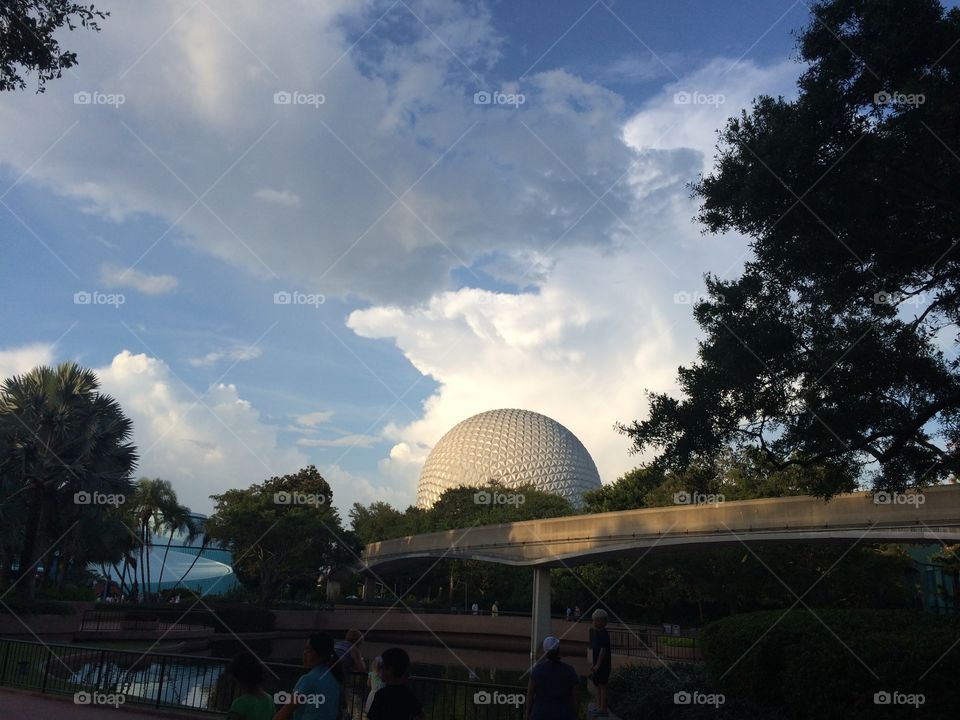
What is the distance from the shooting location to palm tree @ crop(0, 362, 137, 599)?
25375 mm

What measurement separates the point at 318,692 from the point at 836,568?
3149 cm

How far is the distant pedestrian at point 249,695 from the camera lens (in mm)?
5094

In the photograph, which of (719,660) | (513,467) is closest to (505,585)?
(513,467)

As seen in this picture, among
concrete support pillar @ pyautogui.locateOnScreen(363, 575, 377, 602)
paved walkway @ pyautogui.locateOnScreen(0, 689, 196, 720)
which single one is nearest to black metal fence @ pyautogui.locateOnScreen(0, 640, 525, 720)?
paved walkway @ pyautogui.locateOnScreen(0, 689, 196, 720)

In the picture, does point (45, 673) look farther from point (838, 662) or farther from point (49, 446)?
point (49, 446)

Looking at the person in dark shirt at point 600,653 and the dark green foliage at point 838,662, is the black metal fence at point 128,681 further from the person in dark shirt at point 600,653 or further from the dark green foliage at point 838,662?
the dark green foliage at point 838,662

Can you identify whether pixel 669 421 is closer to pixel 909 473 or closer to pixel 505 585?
pixel 909 473

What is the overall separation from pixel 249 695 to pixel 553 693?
2925 millimetres

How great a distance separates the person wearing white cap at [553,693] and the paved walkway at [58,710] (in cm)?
770

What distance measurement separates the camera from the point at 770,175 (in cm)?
1144

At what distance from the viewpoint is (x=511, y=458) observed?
70.4m

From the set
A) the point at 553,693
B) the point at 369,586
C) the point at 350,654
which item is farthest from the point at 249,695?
the point at 369,586

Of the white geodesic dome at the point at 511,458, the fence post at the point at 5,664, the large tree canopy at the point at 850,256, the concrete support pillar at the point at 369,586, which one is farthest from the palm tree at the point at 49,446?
the white geodesic dome at the point at 511,458

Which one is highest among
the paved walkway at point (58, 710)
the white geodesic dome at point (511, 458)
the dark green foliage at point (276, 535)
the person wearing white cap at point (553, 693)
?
the white geodesic dome at point (511, 458)
